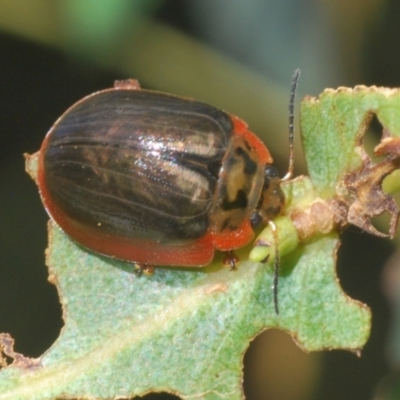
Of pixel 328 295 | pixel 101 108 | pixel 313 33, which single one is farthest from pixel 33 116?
pixel 328 295

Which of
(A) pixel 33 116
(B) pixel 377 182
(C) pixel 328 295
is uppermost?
(B) pixel 377 182

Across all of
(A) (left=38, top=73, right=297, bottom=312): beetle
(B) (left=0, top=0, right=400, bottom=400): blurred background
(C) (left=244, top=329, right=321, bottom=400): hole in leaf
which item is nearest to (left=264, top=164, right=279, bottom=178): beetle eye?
(A) (left=38, top=73, right=297, bottom=312): beetle

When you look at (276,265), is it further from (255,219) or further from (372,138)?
(372,138)

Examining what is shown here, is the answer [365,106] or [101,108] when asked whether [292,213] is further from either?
[101,108]

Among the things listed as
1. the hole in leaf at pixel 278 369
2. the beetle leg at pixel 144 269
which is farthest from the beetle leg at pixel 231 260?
the hole in leaf at pixel 278 369

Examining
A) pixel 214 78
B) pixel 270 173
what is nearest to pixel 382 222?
pixel 270 173

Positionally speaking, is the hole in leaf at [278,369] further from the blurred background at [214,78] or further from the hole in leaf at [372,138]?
the hole in leaf at [372,138]

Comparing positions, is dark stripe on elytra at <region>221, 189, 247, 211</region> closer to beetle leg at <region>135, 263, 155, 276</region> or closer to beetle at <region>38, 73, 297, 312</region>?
beetle at <region>38, 73, 297, 312</region>
